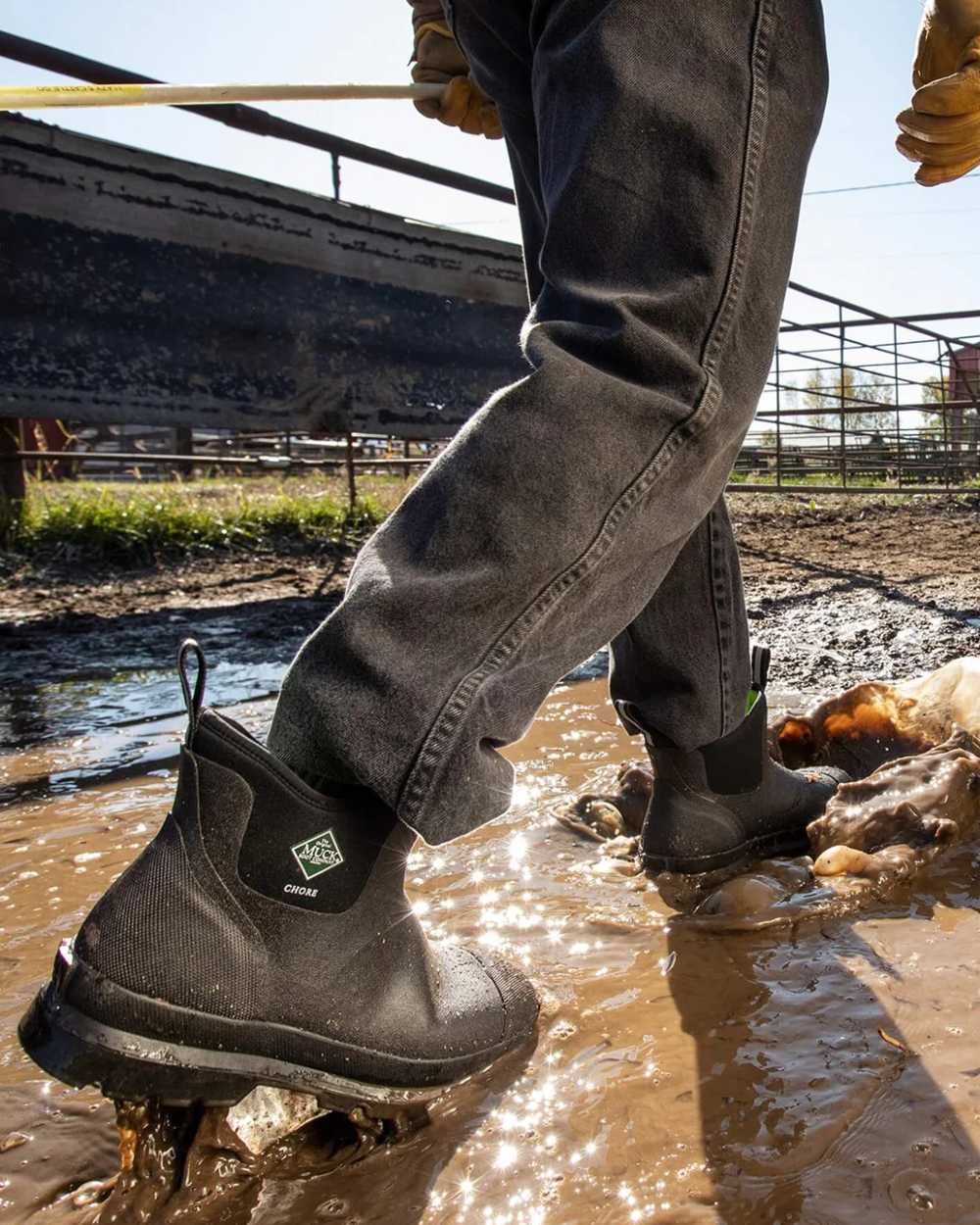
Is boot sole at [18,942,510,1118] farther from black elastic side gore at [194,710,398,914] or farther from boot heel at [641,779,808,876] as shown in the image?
boot heel at [641,779,808,876]

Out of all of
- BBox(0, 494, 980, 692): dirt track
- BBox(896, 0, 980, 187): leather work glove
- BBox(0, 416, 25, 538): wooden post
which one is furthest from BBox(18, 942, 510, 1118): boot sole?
BBox(0, 416, 25, 538): wooden post

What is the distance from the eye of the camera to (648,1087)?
0.88 meters

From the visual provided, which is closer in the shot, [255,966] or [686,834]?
[255,966]

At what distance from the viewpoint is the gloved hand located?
66.2 inches

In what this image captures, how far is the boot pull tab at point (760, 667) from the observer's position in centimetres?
143

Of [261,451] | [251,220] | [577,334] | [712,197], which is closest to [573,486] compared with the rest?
[577,334]

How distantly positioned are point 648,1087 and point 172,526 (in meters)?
4.82

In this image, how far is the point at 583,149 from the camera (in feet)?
2.96

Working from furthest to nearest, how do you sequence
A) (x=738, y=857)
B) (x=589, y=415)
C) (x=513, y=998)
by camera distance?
(x=738, y=857), (x=513, y=998), (x=589, y=415)

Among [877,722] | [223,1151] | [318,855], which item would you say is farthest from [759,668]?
[223,1151]

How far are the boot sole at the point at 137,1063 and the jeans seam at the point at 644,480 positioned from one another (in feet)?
0.79

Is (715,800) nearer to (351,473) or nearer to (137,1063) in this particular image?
(137,1063)

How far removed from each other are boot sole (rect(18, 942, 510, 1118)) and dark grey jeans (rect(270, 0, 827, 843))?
0.78ft

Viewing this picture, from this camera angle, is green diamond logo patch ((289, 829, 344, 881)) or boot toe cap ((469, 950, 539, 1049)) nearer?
green diamond logo patch ((289, 829, 344, 881))
